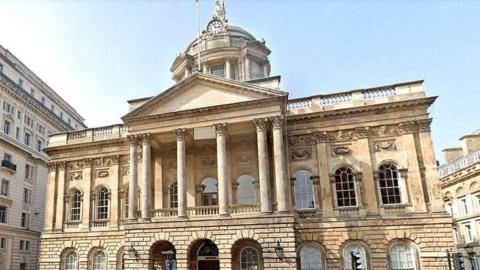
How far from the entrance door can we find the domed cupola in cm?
1536

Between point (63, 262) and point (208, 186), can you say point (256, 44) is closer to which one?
point (208, 186)

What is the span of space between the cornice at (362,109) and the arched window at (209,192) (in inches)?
238

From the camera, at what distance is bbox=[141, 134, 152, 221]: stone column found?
22.7m

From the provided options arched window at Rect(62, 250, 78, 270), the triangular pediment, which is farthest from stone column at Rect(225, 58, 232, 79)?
arched window at Rect(62, 250, 78, 270)

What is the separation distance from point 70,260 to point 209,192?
10.4 meters

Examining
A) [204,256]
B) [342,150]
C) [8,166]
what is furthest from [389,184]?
[8,166]

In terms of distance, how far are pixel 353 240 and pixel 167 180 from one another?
38.2ft

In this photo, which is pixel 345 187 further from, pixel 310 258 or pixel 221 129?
pixel 221 129

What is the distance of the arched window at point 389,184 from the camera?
884 inches

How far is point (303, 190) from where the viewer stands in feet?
77.4

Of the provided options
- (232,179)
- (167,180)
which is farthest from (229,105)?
(167,180)

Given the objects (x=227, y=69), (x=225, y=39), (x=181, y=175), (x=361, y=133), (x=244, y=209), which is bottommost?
(x=244, y=209)

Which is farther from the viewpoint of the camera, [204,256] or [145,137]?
[145,137]

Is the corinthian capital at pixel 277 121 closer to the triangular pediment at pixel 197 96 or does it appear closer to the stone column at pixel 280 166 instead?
the stone column at pixel 280 166
